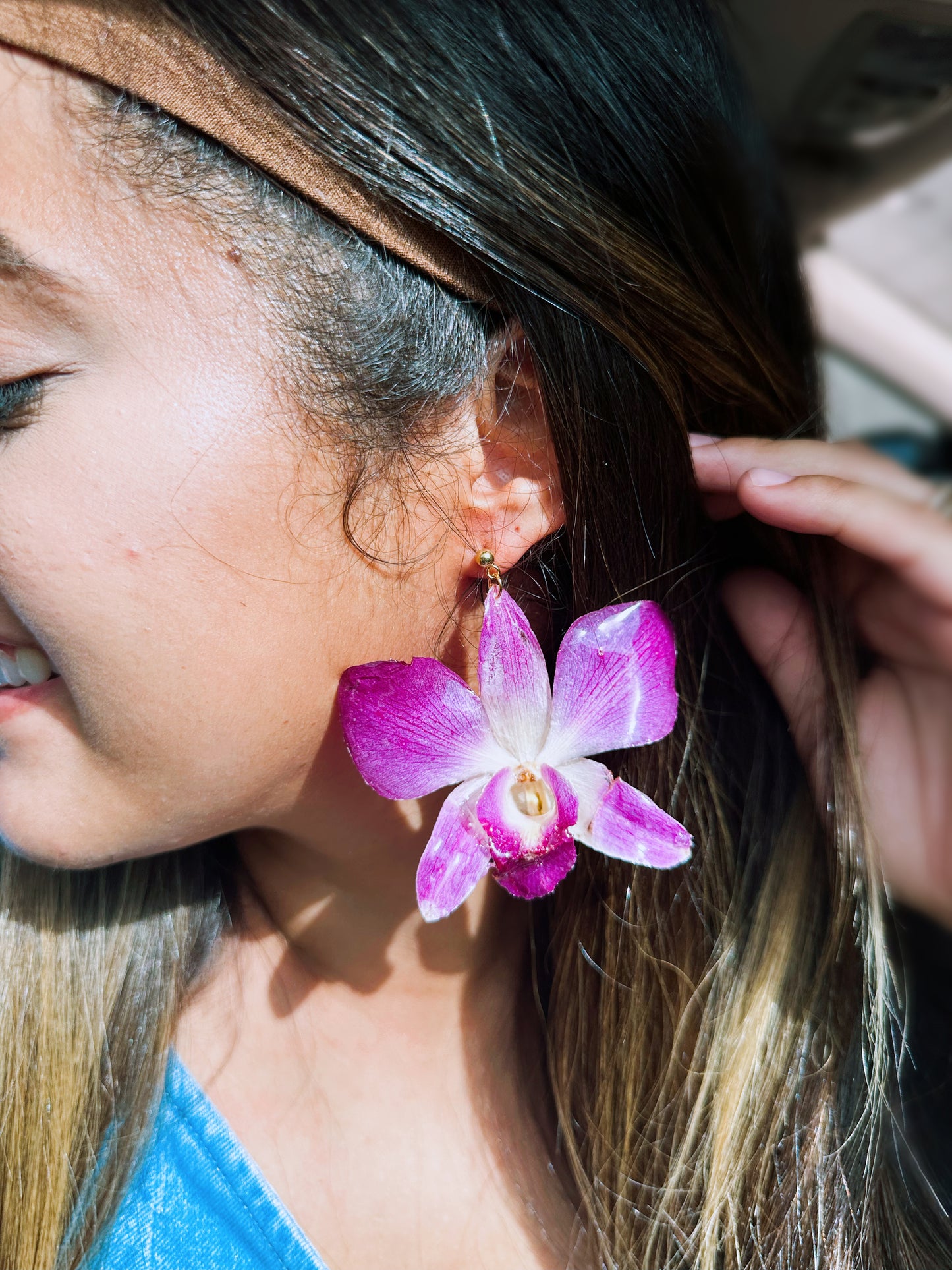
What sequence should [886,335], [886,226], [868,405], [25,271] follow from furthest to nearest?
1. [868,405]
2. [886,335]
3. [886,226]
4. [25,271]

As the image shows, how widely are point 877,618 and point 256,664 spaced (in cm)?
77

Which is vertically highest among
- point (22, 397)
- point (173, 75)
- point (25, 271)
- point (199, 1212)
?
point (173, 75)

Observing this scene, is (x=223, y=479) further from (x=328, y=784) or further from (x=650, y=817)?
(x=650, y=817)

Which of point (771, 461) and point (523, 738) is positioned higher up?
point (771, 461)

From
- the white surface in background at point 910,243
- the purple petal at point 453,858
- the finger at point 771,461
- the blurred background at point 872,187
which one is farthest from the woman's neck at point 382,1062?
the white surface in background at point 910,243

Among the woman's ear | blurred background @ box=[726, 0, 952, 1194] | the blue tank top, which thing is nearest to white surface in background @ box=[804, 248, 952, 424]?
blurred background @ box=[726, 0, 952, 1194]

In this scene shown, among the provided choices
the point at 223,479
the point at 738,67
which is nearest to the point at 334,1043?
the point at 223,479

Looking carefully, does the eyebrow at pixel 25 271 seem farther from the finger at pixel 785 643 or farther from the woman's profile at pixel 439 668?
the finger at pixel 785 643

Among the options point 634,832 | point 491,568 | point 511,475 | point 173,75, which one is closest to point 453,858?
point 634,832

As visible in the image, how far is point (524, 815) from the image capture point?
1.05 m

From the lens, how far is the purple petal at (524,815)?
1023mm

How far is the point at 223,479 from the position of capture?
983 millimetres

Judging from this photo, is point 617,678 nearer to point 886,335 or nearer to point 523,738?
point 523,738

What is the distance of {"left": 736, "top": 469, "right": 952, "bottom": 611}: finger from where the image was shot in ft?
3.63
